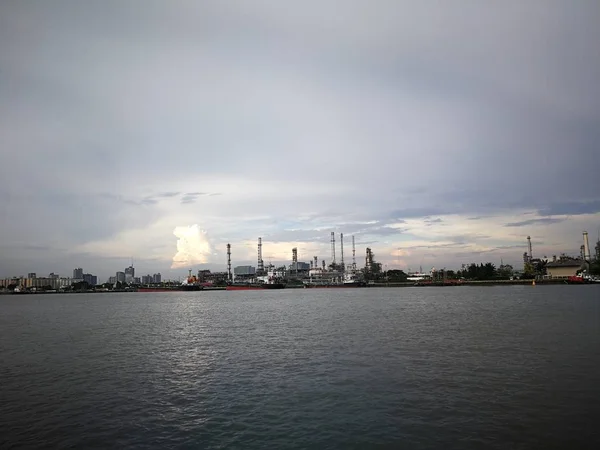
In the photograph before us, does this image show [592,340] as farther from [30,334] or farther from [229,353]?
[30,334]

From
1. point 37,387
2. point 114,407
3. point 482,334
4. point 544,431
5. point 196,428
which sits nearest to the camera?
point 544,431

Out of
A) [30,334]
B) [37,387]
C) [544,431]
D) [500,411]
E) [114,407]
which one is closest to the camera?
[544,431]

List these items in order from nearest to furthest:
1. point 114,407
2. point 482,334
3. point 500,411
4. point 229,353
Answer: point 500,411, point 114,407, point 229,353, point 482,334

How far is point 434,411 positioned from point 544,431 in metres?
3.82

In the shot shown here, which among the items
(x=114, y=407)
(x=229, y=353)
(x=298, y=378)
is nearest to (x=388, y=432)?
(x=298, y=378)

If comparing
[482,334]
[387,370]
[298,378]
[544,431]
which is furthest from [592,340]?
[298,378]

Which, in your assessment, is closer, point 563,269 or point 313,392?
point 313,392

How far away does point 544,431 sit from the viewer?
1430 cm

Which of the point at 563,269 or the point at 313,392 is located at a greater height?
the point at 563,269

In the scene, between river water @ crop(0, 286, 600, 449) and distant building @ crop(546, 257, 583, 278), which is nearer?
river water @ crop(0, 286, 600, 449)

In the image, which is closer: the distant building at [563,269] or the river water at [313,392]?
the river water at [313,392]

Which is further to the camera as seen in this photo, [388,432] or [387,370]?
[387,370]

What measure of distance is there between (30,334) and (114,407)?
118ft

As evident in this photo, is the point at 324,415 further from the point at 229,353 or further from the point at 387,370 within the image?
the point at 229,353
